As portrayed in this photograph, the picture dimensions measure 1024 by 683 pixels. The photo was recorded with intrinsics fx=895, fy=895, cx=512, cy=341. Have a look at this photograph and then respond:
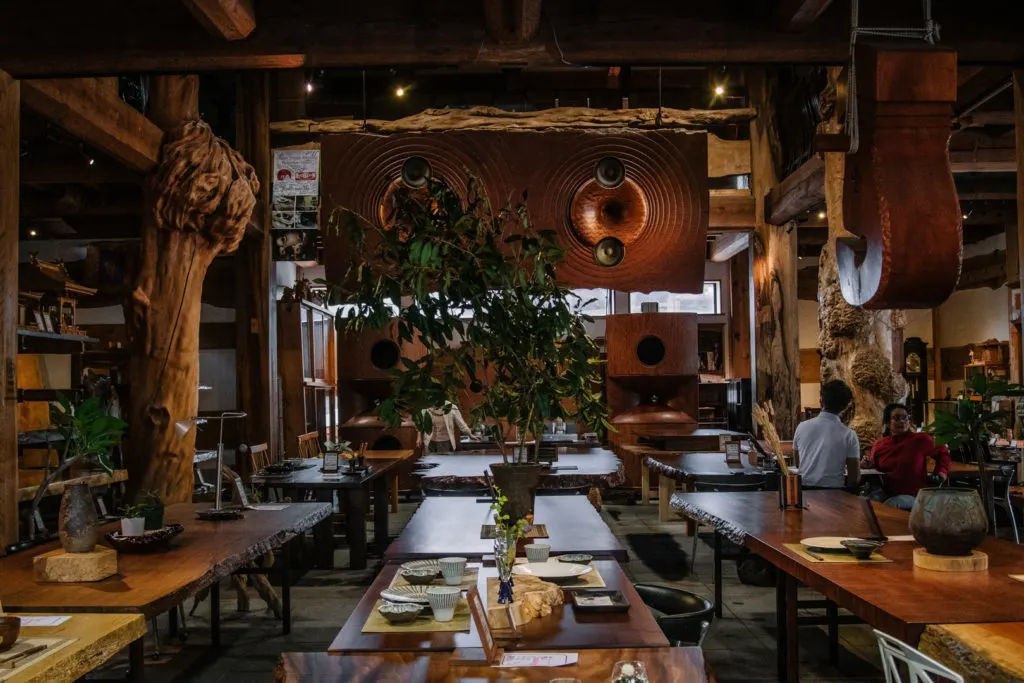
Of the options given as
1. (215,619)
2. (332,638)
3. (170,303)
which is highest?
(170,303)

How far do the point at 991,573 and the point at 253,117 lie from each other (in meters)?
8.17

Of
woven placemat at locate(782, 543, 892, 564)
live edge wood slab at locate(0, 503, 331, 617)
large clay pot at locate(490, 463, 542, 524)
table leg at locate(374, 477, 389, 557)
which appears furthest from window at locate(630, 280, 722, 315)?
woven placemat at locate(782, 543, 892, 564)

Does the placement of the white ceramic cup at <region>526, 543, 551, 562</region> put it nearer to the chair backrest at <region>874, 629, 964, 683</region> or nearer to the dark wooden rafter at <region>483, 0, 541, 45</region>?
the chair backrest at <region>874, 629, 964, 683</region>

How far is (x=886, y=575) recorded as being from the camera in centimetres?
277

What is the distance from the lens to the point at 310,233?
9109mm

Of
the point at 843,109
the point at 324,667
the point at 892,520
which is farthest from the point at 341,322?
the point at 843,109

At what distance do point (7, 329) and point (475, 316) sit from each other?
216cm

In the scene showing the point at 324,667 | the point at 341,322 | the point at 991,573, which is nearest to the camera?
the point at 324,667

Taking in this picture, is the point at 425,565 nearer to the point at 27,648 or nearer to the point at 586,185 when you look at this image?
the point at 27,648

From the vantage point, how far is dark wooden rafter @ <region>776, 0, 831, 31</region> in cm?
368

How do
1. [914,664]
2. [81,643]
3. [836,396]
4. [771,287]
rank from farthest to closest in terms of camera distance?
[771,287] → [836,396] → [81,643] → [914,664]

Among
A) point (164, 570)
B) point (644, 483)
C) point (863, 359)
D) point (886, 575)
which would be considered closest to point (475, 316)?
point (164, 570)

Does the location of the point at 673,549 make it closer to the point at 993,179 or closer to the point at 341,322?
the point at 341,322

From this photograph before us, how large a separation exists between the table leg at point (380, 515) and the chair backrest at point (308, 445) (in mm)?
950
